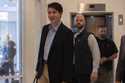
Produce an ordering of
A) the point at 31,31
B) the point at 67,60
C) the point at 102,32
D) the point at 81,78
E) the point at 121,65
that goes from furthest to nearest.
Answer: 1. the point at 102,32
2. the point at 31,31
3. the point at 81,78
4. the point at 67,60
5. the point at 121,65

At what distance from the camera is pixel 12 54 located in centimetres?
482

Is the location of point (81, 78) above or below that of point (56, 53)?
below

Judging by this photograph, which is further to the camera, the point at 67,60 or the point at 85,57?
the point at 85,57

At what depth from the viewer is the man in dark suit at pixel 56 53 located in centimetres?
310

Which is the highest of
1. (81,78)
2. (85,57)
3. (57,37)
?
(57,37)

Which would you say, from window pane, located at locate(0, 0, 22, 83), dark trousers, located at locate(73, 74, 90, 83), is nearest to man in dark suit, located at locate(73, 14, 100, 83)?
dark trousers, located at locate(73, 74, 90, 83)

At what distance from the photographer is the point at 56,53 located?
3133 mm

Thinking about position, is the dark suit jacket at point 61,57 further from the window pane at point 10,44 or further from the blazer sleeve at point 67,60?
the window pane at point 10,44

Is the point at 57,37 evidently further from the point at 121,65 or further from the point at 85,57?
the point at 85,57

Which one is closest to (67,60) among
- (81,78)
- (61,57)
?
(61,57)

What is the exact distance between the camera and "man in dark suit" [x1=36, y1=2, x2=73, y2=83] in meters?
3.10

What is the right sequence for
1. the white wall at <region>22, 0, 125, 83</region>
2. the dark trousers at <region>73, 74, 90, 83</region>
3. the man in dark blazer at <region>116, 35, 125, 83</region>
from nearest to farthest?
1. the man in dark blazer at <region>116, 35, 125, 83</region>
2. the dark trousers at <region>73, 74, 90, 83</region>
3. the white wall at <region>22, 0, 125, 83</region>

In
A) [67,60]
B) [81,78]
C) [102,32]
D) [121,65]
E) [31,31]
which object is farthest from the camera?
[102,32]

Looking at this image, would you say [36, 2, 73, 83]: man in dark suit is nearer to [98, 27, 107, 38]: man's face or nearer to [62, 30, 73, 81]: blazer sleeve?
[62, 30, 73, 81]: blazer sleeve
